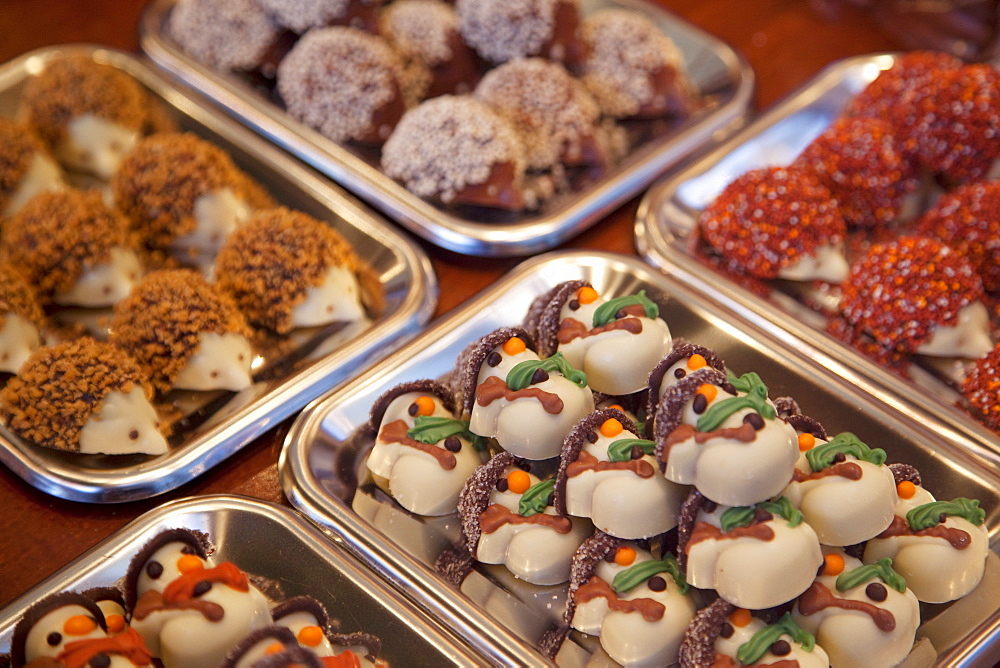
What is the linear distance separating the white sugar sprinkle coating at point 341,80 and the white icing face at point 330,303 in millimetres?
422

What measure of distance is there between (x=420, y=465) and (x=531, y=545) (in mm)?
191

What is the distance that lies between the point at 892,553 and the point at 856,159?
2.69 feet

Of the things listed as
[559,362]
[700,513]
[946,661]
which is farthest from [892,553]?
[559,362]

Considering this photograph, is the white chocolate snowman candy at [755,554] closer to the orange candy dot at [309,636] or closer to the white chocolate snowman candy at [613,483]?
the white chocolate snowman candy at [613,483]

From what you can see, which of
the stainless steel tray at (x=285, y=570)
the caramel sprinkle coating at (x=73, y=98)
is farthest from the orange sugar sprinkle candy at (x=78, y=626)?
the caramel sprinkle coating at (x=73, y=98)

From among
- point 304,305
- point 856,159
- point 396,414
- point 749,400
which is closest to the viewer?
point 749,400

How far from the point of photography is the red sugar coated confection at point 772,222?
5.18ft

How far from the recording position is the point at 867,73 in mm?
1991

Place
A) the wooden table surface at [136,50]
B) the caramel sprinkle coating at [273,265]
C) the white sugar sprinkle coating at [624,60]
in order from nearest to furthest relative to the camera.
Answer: the wooden table surface at [136,50], the caramel sprinkle coating at [273,265], the white sugar sprinkle coating at [624,60]

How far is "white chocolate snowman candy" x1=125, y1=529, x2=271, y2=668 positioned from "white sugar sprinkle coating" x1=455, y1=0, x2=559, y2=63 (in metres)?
1.26

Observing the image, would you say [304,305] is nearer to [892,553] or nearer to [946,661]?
[892,553]

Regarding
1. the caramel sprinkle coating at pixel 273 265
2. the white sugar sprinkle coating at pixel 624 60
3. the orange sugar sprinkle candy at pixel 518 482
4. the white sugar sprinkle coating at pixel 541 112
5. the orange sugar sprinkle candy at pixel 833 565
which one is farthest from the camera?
the white sugar sprinkle coating at pixel 624 60

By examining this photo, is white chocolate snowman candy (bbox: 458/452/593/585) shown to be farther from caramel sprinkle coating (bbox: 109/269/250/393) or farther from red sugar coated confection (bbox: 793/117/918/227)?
red sugar coated confection (bbox: 793/117/918/227)

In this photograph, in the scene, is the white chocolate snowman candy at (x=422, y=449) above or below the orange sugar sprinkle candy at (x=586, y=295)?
below
